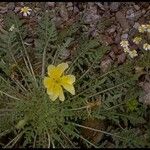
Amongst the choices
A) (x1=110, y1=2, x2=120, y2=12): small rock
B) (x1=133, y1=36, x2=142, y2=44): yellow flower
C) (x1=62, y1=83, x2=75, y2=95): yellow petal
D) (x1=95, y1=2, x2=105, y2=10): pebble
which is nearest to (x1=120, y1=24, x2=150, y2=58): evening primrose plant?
(x1=133, y1=36, x2=142, y2=44): yellow flower

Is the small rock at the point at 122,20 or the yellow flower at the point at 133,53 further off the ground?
the small rock at the point at 122,20

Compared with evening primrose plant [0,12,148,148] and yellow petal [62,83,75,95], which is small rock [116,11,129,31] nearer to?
evening primrose plant [0,12,148,148]

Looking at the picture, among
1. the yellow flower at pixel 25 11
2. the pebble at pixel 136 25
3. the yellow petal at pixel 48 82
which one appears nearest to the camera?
the yellow petal at pixel 48 82

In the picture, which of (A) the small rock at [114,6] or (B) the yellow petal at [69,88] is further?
(A) the small rock at [114,6]

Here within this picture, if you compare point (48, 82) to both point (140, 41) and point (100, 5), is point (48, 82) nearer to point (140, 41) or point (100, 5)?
point (140, 41)

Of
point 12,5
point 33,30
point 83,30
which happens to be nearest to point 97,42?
point 83,30

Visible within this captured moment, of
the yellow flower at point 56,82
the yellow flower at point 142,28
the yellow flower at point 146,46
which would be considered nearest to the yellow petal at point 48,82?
the yellow flower at point 56,82

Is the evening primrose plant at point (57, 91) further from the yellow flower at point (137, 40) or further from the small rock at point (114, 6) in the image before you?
the small rock at point (114, 6)
